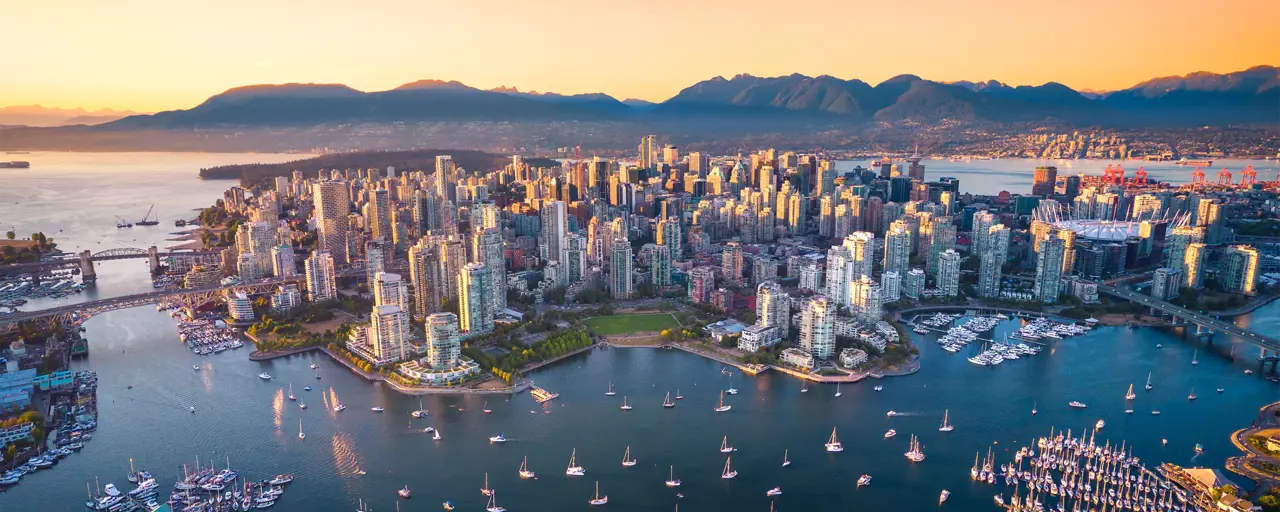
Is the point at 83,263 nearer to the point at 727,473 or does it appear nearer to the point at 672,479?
the point at 672,479

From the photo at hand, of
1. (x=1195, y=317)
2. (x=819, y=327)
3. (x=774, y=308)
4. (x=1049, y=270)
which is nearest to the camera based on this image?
(x=819, y=327)

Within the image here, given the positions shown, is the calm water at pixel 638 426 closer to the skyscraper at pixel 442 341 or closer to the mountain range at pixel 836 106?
the skyscraper at pixel 442 341

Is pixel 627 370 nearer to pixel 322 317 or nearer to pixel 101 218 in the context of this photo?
pixel 322 317

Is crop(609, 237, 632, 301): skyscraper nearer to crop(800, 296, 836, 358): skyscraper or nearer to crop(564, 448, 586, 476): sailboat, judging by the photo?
crop(800, 296, 836, 358): skyscraper

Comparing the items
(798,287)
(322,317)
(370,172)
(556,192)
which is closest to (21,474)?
(322,317)

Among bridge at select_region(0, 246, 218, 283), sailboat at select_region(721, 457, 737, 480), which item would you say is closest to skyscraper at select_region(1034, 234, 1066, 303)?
sailboat at select_region(721, 457, 737, 480)

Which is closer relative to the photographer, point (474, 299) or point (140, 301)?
point (474, 299)

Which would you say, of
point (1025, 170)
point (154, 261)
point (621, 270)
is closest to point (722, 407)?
point (621, 270)
